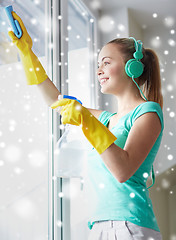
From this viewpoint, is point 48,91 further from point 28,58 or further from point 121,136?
point 121,136

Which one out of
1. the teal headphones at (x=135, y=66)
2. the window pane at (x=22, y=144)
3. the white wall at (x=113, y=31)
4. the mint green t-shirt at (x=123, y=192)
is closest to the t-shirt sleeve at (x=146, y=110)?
the mint green t-shirt at (x=123, y=192)

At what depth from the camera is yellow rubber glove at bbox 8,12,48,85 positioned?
94 cm

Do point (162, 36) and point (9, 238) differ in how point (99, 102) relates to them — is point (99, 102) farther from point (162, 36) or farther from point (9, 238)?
point (9, 238)

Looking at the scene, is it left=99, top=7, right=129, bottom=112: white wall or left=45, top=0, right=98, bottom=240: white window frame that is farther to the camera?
left=99, top=7, right=129, bottom=112: white wall

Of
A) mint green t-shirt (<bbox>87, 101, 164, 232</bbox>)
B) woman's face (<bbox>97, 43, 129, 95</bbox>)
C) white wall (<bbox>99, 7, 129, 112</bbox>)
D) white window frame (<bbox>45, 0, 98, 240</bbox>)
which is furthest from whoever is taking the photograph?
white wall (<bbox>99, 7, 129, 112</bbox>)

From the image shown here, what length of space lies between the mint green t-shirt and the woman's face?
0.34ft

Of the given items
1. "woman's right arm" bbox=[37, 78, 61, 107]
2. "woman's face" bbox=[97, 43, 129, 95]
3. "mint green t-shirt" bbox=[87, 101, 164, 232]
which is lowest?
"mint green t-shirt" bbox=[87, 101, 164, 232]

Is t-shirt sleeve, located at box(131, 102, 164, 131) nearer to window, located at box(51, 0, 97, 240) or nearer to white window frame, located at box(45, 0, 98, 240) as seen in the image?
window, located at box(51, 0, 97, 240)

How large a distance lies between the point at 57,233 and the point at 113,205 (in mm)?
441

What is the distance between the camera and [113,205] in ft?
2.98

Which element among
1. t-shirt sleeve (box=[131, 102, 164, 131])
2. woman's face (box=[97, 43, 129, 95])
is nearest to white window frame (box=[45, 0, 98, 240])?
woman's face (box=[97, 43, 129, 95])

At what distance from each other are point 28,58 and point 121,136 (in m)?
0.36

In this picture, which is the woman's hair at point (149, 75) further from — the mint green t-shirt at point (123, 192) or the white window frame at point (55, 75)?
the white window frame at point (55, 75)

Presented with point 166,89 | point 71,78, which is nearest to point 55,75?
point 71,78
